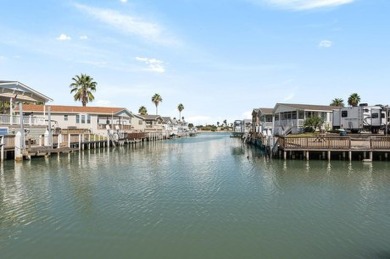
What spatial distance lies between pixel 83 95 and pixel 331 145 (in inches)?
2532

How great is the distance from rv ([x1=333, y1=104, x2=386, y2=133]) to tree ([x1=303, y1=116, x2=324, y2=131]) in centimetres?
383

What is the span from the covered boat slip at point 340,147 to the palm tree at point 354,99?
70.3 meters

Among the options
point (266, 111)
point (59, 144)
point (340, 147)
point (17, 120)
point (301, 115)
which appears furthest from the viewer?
point (266, 111)

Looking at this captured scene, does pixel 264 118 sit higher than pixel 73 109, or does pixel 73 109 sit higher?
pixel 73 109

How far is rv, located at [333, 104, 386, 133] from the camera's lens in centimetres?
4844

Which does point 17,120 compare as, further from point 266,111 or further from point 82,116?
point 266,111

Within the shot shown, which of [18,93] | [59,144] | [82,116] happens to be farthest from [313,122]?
[82,116]

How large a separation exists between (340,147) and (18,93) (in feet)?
136

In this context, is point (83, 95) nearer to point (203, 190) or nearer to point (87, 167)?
point (87, 167)

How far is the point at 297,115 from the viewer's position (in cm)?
5456

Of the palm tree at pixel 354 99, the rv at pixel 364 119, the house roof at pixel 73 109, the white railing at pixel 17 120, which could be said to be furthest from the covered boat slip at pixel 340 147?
the palm tree at pixel 354 99

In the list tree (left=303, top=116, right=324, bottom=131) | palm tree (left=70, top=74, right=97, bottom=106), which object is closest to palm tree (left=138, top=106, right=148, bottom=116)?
palm tree (left=70, top=74, right=97, bottom=106)

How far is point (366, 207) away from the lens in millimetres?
17188

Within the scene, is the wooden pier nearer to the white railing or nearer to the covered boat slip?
the white railing
